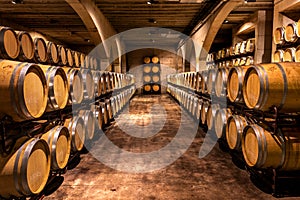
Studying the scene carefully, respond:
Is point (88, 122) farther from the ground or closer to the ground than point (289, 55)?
closer to the ground

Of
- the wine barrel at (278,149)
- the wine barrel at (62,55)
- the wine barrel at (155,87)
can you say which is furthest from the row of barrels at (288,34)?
the wine barrel at (155,87)

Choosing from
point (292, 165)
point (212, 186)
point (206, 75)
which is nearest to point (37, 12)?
point (206, 75)

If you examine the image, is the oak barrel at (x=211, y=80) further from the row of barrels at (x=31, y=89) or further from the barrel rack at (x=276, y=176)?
the row of barrels at (x=31, y=89)

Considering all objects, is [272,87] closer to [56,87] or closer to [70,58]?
[56,87]

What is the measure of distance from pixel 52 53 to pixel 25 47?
37.5 inches

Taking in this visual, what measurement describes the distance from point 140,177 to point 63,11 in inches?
310

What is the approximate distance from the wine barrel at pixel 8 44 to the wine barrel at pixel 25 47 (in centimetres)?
12

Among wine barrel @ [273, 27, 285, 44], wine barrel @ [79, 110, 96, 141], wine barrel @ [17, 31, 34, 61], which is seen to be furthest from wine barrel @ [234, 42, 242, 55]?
wine barrel @ [17, 31, 34, 61]

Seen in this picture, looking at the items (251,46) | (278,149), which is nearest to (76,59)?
(278,149)

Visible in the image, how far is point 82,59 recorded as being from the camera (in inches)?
252

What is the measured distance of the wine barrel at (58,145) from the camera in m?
3.19

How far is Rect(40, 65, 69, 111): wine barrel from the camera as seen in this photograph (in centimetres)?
317

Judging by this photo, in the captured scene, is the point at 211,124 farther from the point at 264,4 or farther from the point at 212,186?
the point at 264,4

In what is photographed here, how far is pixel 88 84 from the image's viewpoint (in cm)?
513
